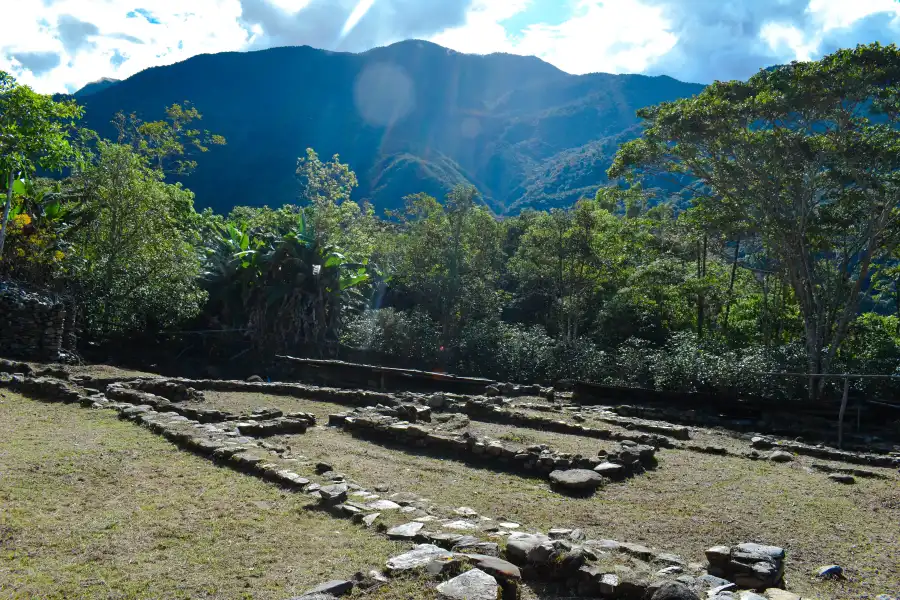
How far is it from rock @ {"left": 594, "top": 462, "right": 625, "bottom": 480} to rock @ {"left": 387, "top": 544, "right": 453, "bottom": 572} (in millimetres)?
3856

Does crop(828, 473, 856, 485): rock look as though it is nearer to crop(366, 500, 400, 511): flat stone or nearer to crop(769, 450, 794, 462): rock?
crop(769, 450, 794, 462): rock

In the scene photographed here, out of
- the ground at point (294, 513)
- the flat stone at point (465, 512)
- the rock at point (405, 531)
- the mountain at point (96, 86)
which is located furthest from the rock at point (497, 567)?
the mountain at point (96, 86)

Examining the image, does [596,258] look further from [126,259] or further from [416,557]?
[416,557]

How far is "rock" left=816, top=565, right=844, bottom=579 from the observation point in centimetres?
525

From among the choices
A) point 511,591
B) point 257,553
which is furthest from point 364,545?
point 511,591

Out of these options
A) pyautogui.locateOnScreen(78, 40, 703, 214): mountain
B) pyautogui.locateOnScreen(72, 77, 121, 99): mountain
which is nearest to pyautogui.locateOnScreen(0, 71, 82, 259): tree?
pyautogui.locateOnScreen(78, 40, 703, 214): mountain

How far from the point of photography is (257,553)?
4.97 m

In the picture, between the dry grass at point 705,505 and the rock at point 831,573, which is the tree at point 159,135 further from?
the rock at point 831,573

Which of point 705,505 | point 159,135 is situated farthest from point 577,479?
point 159,135

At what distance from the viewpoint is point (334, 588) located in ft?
13.9

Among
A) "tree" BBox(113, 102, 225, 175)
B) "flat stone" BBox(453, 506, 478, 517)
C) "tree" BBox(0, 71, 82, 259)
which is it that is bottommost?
"flat stone" BBox(453, 506, 478, 517)

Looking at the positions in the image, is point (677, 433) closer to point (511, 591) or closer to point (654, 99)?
point (511, 591)

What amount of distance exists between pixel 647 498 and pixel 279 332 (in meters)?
15.7

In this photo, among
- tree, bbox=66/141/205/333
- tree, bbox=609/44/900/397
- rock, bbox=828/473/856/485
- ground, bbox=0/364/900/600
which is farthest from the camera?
tree, bbox=66/141/205/333
